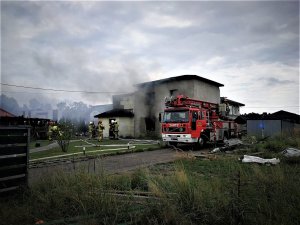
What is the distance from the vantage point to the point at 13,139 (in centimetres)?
556

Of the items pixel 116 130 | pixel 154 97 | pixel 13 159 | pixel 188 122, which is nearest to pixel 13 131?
pixel 13 159

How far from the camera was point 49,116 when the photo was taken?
63.8 m

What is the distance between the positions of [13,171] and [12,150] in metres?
0.45

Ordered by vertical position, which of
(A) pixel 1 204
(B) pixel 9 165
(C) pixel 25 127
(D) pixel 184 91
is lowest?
(A) pixel 1 204

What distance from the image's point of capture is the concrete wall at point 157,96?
2775 centimetres

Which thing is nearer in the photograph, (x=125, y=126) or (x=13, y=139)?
(x=13, y=139)

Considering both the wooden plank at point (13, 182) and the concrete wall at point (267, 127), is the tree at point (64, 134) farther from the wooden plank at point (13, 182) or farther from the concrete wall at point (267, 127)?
the concrete wall at point (267, 127)

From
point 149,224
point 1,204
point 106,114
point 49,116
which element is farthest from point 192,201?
point 49,116

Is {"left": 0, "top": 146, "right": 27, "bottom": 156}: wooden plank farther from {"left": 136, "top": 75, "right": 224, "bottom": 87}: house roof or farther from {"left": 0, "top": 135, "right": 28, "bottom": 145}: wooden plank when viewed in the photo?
{"left": 136, "top": 75, "right": 224, "bottom": 87}: house roof

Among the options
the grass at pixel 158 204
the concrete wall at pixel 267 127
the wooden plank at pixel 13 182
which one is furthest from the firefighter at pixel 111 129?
the grass at pixel 158 204

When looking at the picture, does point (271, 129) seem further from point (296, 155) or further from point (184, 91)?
point (296, 155)

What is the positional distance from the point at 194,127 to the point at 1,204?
41.6 ft

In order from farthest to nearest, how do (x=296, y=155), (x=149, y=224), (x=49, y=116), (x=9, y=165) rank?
(x=49, y=116) < (x=296, y=155) < (x=9, y=165) < (x=149, y=224)

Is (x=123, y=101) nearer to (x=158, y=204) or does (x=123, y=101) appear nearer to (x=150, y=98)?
(x=150, y=98)
